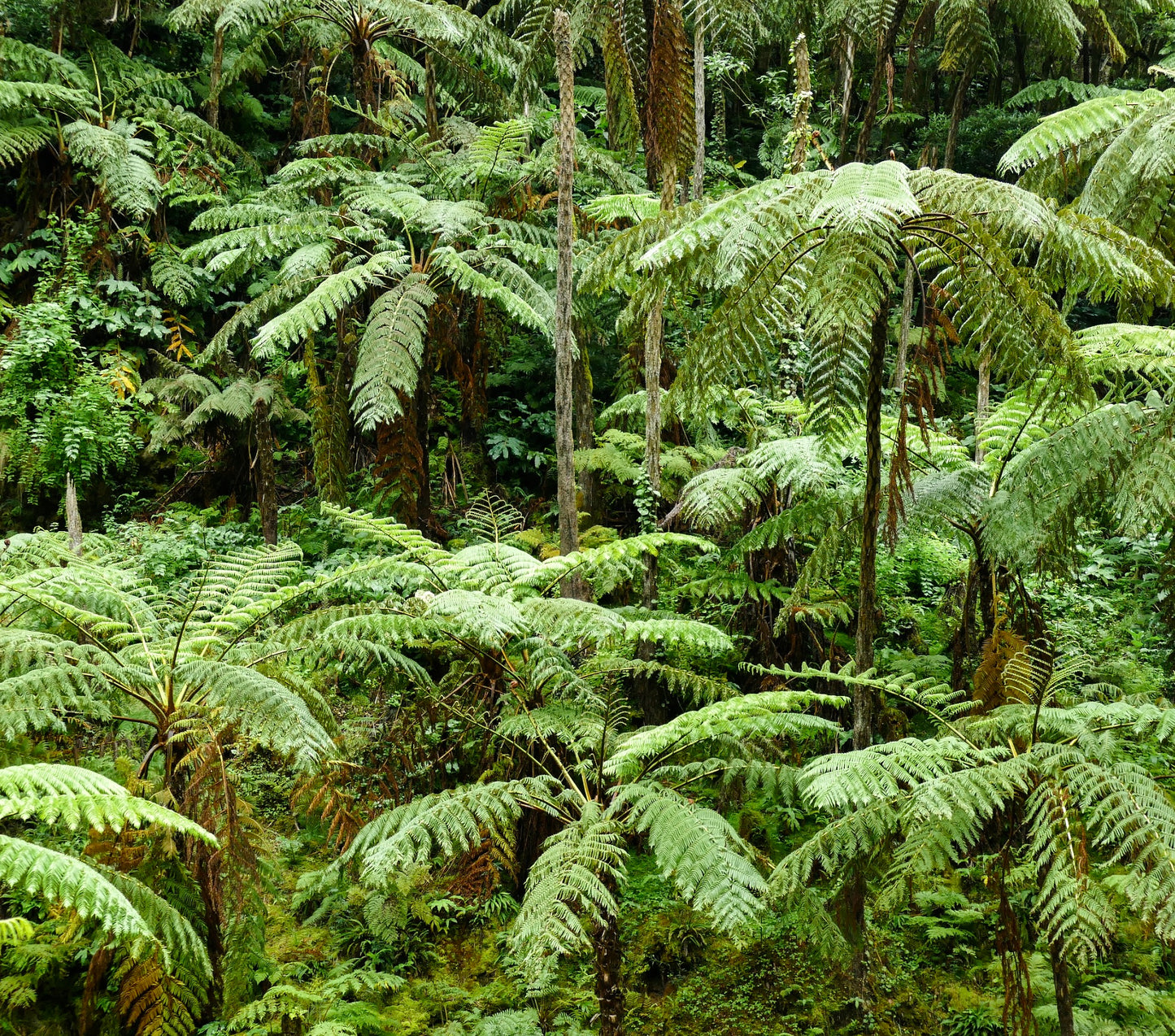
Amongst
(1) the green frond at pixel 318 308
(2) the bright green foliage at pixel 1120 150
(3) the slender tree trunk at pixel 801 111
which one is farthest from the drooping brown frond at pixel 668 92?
(1) the green frond at pixel 318 308

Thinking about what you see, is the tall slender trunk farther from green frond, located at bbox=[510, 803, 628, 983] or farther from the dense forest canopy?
green frond, located at bbox=[510, 803, 628, 983]

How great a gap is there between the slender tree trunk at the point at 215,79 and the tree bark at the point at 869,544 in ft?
Answer: 30.6

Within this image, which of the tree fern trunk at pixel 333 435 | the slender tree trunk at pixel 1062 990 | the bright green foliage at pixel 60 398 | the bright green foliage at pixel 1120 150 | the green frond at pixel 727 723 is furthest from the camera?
the bright green foliage at pixel 60 398

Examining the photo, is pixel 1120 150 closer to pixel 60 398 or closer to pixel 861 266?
pixel 861 266

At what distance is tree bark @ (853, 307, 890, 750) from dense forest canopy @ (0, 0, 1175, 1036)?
22 mm

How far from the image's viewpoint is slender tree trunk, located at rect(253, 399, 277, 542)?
23.9 feet

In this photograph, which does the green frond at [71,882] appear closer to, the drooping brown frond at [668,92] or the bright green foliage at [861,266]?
the bright green foliage at [861,266]

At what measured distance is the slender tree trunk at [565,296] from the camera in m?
4.95

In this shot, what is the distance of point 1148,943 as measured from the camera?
12.6 feet

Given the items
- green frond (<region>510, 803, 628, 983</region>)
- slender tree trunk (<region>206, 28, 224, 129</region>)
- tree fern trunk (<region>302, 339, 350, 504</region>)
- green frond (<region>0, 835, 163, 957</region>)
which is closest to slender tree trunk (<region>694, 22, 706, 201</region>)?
tree fern trunk (<region>302, 339, 350, 504</region>)

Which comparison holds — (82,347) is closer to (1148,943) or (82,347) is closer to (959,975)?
(959,975)

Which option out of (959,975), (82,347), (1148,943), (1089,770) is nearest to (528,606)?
(1089,770)

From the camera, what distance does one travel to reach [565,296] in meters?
5.04

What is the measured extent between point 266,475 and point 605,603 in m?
3.10
